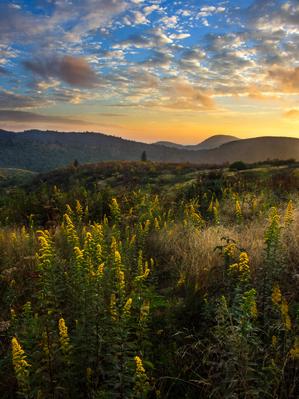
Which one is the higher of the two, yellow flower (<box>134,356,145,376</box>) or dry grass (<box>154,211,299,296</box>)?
dry grass (<box>154,211,299,296</box>)

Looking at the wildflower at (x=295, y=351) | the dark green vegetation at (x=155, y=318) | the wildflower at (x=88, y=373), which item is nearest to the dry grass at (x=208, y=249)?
the dark green vegetation at (x=155, y=318)

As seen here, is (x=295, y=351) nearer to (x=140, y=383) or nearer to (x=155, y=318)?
(x=140, y=383)

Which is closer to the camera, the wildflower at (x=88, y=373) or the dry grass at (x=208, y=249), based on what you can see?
the wildflower at (x=88, y=373)

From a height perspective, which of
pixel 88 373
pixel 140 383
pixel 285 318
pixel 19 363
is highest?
pixel 285 318

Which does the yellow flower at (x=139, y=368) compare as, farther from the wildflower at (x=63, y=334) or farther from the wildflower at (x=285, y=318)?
the wildflower at (x=285, y=318)

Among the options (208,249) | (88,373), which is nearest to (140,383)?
(88,373)

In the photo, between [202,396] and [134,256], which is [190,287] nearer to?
[134,256]

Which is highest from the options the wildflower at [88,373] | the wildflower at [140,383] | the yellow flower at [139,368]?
the yellow flower at [139,368]

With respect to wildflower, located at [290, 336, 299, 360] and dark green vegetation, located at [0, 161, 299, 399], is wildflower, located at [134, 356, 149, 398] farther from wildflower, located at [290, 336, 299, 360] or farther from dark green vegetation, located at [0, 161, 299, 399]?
wildflower, located at [290, 336, 299, 360]

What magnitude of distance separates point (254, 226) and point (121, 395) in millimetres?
4709

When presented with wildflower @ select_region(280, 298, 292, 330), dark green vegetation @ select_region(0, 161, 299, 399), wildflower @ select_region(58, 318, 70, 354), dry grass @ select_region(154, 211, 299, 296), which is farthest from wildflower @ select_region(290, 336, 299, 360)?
wildflower @ select_region(58, 318, 70, 354)

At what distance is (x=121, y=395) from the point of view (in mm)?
2812

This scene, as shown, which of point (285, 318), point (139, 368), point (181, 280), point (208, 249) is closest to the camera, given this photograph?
point (139, 368)

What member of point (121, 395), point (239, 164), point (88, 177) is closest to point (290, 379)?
point (121, 395)
